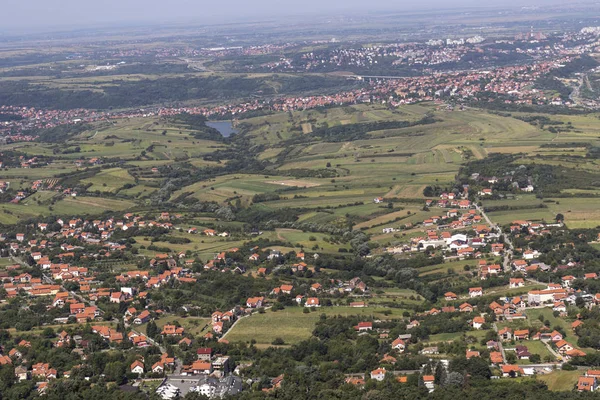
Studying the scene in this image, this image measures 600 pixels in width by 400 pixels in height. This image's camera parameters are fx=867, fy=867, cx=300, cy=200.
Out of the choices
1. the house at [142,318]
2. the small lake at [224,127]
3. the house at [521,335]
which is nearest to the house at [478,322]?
the house at [521,335]

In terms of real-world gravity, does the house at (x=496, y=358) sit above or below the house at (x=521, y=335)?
above

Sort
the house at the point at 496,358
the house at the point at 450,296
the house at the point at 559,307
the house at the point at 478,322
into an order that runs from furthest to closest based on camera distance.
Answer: the house at the point at 450,296, the house at the point at 559,307, the house at the point at 478,322, the house at the point at 496,358

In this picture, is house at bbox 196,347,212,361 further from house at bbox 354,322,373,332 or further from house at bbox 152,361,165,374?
house at bbox 354,322,373,332

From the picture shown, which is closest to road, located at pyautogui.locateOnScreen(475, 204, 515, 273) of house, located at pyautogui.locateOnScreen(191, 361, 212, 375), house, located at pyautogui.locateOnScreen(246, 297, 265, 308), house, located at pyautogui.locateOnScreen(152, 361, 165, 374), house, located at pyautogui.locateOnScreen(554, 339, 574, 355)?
house, located at pyautogui.locateOnScreen(554, 339, 574, 355)

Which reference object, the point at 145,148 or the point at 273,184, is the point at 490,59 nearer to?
the point at 145,148

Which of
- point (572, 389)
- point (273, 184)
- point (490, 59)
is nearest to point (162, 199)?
point (273, 184)

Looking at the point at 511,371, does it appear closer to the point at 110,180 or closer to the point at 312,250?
the point at 312,250

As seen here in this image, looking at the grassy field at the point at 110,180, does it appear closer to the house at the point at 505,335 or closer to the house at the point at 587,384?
the house at the point at 505,335
